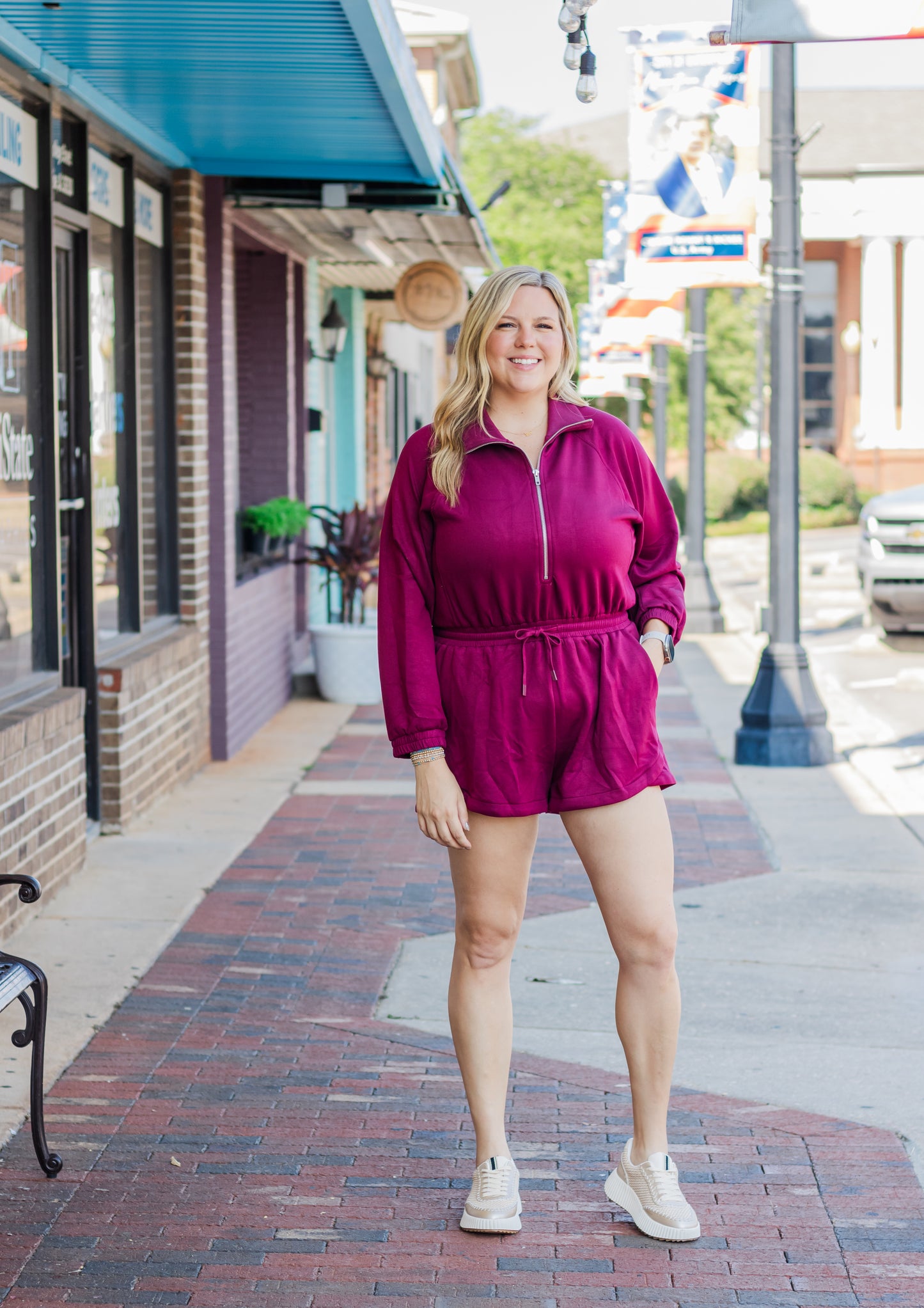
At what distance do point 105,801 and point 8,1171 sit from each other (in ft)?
11.4

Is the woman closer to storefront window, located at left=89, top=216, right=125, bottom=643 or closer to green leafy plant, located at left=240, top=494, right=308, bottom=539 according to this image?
storefront window, located at left=89, top=216, right=125, bottom=643

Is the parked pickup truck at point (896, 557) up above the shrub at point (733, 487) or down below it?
below

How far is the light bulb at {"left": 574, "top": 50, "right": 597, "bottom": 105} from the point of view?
17.6 ft

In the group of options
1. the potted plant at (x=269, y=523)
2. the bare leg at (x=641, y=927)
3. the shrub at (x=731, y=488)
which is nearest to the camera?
the bare leg at (x=641, y=927)

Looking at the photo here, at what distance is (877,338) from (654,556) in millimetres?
43302

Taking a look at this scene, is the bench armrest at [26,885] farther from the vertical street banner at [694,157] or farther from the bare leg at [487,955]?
the vertical street banner at [694,157]

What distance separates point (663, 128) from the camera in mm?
9461

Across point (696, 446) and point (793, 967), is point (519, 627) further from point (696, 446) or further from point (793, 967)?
point (696, 446)

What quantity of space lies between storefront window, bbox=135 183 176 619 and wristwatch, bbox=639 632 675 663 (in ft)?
Answer: 15.9

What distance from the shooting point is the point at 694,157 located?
9391mm

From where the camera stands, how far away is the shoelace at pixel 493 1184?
3486mm

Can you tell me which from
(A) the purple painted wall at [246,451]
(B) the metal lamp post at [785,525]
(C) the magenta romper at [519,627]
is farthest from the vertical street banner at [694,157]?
(C) the magenta romper at [519,627]

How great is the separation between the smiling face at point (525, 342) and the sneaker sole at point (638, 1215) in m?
1.70

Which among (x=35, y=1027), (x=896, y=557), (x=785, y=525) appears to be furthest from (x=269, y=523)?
(x=35, y=1027)
